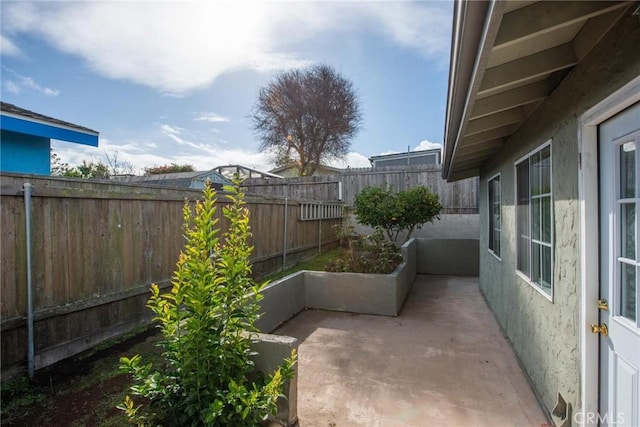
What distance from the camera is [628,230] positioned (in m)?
1.64

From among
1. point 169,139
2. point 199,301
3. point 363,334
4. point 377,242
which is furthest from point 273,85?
point 199,301

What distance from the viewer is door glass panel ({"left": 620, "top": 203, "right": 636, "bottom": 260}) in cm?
159

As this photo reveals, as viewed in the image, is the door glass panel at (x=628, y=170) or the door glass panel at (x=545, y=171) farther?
the door glass panel at (x=545, y=171)

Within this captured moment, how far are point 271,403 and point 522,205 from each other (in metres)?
3.28

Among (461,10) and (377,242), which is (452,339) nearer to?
(377,242)

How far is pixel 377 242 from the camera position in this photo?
661 centimetres

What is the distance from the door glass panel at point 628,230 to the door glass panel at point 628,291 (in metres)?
0.07

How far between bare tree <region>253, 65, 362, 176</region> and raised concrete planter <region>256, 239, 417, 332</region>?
14344mm

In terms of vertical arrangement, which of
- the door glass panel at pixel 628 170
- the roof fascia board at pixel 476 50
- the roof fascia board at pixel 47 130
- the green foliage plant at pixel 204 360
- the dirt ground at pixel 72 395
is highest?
the roof fascia board at pixel 47 130

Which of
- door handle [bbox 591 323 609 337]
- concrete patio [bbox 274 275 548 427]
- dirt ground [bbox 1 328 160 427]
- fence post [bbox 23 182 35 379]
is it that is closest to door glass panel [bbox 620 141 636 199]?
door handle [bbox 591 323 609 337]

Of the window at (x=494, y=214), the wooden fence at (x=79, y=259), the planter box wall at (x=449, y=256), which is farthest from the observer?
the planter box wall at (x=449, y=256)

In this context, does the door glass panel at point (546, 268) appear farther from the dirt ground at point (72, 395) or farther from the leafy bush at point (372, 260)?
the dirt ground at point (72, 395)

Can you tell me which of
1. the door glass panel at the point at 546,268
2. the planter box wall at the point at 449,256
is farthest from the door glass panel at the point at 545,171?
the planter box wall at the point at 449,256

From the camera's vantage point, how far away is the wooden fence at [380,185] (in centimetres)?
959
